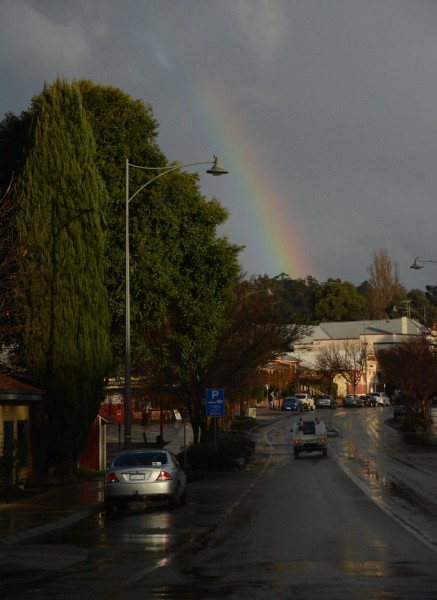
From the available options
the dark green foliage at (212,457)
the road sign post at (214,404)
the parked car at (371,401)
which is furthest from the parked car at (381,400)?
the road sign post at (214,404)

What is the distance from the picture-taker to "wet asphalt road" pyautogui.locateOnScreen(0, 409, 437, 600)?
11.9m

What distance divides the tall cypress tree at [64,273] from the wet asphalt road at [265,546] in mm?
5088

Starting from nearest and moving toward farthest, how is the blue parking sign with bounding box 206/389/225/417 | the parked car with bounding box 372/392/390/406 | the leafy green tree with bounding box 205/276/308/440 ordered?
the blue parking sign with bounding box 206/389/225/417
the leafy green tree with bounding box 205/276/308/440
the parked car with bounding box 372/392/390/406

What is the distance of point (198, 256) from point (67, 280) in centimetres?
790

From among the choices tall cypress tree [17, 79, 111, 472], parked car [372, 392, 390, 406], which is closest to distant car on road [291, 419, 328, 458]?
tall cypress tree [17, 79, 111, 472]

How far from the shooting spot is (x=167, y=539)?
58.3 feet

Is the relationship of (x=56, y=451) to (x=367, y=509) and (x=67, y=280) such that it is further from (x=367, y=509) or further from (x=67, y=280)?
(x=367, y=509)

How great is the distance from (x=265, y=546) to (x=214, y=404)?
25880 mm

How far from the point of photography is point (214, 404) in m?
42.1

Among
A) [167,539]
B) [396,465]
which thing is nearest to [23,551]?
[167,539]

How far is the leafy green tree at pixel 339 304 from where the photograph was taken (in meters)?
175

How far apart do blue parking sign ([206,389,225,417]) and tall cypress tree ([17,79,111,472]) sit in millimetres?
8770

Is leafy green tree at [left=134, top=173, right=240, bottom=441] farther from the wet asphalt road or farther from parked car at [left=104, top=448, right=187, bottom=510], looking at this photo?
parked car at [left=104, top=448, right=187, bottom=510]

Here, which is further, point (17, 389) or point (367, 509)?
point (17, 389)
